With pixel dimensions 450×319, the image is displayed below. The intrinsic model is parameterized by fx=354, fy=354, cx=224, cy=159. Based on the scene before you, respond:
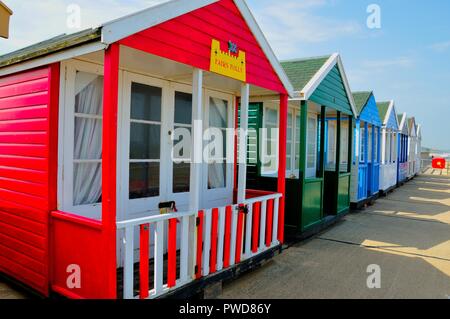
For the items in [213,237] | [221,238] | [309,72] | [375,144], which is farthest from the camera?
[375,144]

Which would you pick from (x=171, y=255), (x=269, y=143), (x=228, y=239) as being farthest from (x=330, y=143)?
(x=171, y=255)

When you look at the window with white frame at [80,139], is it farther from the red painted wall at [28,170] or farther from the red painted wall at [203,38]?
the red painted wall at [203,38]

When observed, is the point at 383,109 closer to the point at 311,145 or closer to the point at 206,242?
the point at 311,145

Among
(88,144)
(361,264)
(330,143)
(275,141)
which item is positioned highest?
(330,143)

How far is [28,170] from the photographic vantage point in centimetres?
338

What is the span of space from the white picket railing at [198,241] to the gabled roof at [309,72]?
6.47 feet

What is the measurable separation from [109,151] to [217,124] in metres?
2.78

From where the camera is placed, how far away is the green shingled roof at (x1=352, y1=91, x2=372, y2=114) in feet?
30.7

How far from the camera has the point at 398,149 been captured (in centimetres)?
1525

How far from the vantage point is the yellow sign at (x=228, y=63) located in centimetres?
364

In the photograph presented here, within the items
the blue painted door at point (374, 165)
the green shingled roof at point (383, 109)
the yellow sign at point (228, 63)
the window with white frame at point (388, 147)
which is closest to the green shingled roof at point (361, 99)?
the blue painted door at point (374, 165)
